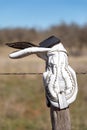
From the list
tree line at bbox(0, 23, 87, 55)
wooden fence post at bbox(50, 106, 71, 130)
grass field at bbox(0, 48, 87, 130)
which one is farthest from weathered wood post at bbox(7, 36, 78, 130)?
tree line at bbox(0, 23, 87, 55)

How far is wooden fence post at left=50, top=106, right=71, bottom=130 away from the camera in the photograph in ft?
9.41

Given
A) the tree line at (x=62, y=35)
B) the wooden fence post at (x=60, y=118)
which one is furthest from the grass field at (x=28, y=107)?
the tree line at (x=62, y=35)

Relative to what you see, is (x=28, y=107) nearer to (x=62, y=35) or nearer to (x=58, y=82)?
(x=58, y=82)

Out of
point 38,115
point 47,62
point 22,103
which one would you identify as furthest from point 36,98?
point 47,62

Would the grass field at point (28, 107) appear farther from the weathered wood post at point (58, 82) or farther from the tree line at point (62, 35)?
the tree line at point (62, 35)

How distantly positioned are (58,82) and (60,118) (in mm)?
205

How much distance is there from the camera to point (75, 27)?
152 ft

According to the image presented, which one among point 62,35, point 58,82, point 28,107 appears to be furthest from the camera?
point 62,35

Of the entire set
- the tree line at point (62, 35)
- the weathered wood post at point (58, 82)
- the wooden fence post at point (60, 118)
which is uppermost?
the tree line at point (62, 35)

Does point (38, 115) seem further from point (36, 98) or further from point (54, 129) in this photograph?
point (54, 129)

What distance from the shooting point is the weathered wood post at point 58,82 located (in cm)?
286

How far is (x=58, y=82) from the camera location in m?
2.86

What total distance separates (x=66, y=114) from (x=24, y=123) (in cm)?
718

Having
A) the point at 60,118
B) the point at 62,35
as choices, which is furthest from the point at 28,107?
the point at 62,35
